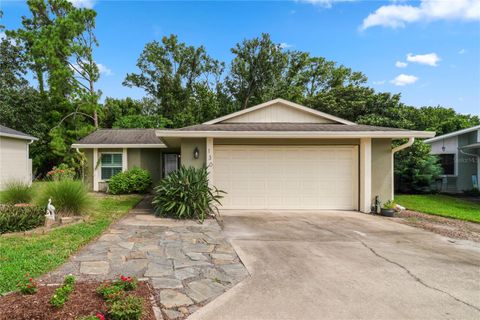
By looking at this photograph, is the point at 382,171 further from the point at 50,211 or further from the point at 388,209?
the point at 50,211

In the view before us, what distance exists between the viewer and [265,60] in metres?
25.7

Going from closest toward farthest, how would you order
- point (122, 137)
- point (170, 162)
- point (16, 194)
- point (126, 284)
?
point (126, 284) < point (16, 194) < point (122, 137) < point (170, 162)

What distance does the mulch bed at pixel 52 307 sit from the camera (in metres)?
2.51

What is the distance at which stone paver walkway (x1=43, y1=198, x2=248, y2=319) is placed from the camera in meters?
3.13

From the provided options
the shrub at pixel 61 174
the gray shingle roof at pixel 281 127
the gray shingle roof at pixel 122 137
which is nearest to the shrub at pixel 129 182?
the shrub at pixel 61 174

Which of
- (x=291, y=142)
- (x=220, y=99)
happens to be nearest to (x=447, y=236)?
(x=291, y=142)

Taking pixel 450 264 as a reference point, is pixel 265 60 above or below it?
above

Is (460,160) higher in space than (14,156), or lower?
lower

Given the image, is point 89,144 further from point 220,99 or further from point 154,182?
point 220,99

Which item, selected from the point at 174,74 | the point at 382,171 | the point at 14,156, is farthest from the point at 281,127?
the point at 174,74

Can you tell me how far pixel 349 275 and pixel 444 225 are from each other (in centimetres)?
Result: 522

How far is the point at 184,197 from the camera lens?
7.32 meters

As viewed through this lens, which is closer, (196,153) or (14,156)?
(196,153)

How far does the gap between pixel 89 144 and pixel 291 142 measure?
9.88 meters
